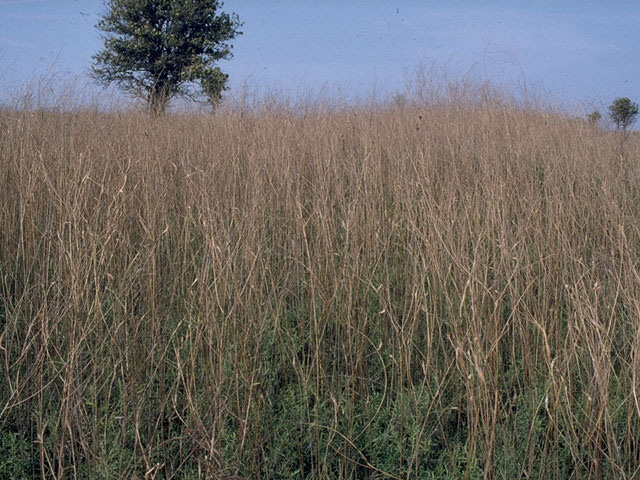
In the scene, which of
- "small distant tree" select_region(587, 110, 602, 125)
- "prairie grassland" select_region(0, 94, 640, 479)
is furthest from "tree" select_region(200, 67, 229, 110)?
"prairie grassland" select_region(0, 94, 640, 479)

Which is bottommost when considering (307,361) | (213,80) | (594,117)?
(307,361)

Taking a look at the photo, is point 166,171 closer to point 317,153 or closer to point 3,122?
point 317,153

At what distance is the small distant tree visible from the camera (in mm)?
7020

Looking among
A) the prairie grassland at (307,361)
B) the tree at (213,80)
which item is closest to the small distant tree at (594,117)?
the prairie grassland at (307,361)

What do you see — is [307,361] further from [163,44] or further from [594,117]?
[163,44]

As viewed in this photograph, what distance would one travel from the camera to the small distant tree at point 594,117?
7.02 meters

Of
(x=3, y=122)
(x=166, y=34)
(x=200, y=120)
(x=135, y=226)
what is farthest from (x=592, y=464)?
(x=166, y=34)

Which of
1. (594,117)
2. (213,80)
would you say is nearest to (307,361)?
(594,117)

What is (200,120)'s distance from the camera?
6.67 metres

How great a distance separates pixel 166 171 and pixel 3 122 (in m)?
2.25

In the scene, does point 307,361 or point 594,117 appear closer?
point 307,361

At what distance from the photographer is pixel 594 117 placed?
7090 millimetres

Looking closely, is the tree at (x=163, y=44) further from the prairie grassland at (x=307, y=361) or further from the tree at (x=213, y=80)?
the prairie grassland at (x=307, y=361)

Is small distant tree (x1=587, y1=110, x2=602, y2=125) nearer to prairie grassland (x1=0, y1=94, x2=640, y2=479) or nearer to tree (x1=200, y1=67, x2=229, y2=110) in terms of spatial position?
prairie grassland (x1=0, y1=94, x2=640, y2=479)
